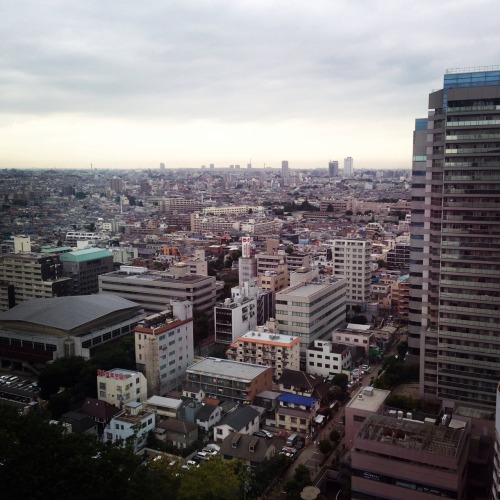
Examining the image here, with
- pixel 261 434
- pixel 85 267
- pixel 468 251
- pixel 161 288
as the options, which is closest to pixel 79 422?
pixel 261 434

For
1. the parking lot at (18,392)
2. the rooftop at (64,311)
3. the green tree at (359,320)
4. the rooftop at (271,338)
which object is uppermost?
the rooftop at (64,311)

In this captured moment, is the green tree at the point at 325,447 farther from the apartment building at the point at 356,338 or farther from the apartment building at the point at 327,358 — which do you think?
the apartment building at the point at 356,338

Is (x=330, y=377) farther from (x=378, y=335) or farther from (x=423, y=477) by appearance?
(x=423, y=477)

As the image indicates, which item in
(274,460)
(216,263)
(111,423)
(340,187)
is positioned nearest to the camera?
Answer: (274,460)

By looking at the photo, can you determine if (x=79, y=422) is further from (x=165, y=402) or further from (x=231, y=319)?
(x=231, y=319)

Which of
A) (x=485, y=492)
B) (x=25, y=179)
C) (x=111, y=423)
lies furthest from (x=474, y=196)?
(x=25, y=179)

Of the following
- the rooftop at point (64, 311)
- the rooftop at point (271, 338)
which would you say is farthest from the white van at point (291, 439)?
the rooftop at point (64, 311)

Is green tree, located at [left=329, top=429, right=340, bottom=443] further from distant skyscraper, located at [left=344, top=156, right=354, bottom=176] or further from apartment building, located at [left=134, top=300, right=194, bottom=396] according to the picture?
distant skyscraper, located at [left=344, top=156, right=354, bottom=176]
